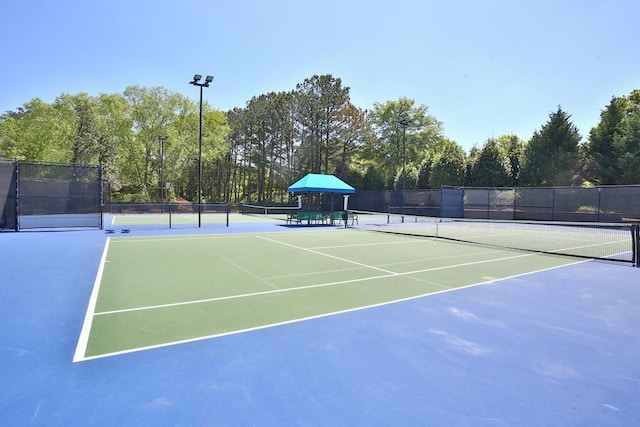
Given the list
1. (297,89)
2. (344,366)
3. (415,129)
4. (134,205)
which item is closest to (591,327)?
(344,366)

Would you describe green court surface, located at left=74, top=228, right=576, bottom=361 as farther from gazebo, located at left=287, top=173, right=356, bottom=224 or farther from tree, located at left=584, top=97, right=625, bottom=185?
tree, located at left=584, top=97, right=625, bottom=185

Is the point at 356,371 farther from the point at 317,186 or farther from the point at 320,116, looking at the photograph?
the point at 320,116

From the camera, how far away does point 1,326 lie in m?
4.60

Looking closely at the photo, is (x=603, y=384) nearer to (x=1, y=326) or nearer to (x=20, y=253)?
(x=1, y=326)

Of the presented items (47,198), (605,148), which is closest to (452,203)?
(605,148)

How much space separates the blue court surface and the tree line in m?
25.9

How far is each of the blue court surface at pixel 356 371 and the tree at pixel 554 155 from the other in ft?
104

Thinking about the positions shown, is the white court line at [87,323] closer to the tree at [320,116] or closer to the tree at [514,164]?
the tree at [514,164]

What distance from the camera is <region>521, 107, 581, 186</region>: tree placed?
32.9 meters

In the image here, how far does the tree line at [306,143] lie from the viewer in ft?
110

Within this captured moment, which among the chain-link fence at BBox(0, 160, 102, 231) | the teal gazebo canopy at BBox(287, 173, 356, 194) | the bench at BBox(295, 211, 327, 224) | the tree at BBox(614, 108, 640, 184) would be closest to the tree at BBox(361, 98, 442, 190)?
the tree at BBox(614, 108, 640, 184)

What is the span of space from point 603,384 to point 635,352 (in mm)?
1161

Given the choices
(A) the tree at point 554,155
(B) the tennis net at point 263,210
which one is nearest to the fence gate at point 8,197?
(B) the tennis net at point 263,210

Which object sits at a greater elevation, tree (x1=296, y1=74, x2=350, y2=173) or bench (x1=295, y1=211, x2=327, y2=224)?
tree (x1=296, y1=74, x2=350, y2=173)
